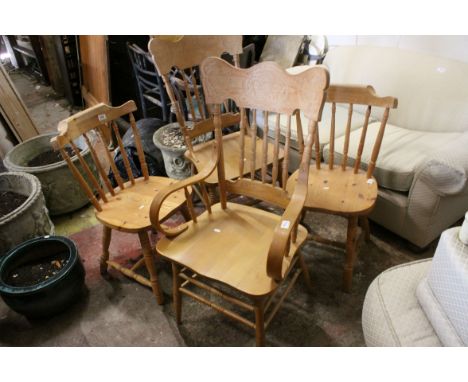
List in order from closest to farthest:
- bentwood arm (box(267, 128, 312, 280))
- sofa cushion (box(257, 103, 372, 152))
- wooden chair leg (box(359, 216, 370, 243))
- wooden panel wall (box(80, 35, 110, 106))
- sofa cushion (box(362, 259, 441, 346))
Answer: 1. sofa cushion (box(362, 259, 441, 346))
2. bentwood arm (box(267, 128, 312, 280))
3. wooden chair leg (box(359, 216, 370, 243))
4. sofa cushion (box(257, 103, 372, 152))
5. wooden panel wall (box(80, 35, 110, 106))

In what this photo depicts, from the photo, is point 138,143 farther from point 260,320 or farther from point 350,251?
point 350,251

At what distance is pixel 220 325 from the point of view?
1592 millimetres

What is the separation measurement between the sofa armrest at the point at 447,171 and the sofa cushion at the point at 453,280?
2.32 feet

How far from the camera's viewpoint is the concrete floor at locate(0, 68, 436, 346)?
154cm

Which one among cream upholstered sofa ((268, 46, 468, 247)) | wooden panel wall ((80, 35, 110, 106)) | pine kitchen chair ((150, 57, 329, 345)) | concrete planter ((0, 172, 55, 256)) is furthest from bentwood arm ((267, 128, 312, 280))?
wooden panel wall ((80, 35, 110, 106))

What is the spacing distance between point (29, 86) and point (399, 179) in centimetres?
478

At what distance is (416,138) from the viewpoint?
1978 mm

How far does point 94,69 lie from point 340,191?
275 cm

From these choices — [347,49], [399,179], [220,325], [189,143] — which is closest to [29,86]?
[189,143]

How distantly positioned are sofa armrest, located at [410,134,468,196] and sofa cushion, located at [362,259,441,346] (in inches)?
22.3

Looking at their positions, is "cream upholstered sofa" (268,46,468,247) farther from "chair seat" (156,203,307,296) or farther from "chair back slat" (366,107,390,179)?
"chair seat" (156,203,307,296)

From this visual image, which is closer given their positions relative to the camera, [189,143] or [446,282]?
[446,282]

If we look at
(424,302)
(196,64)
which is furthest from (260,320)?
(196,64)
